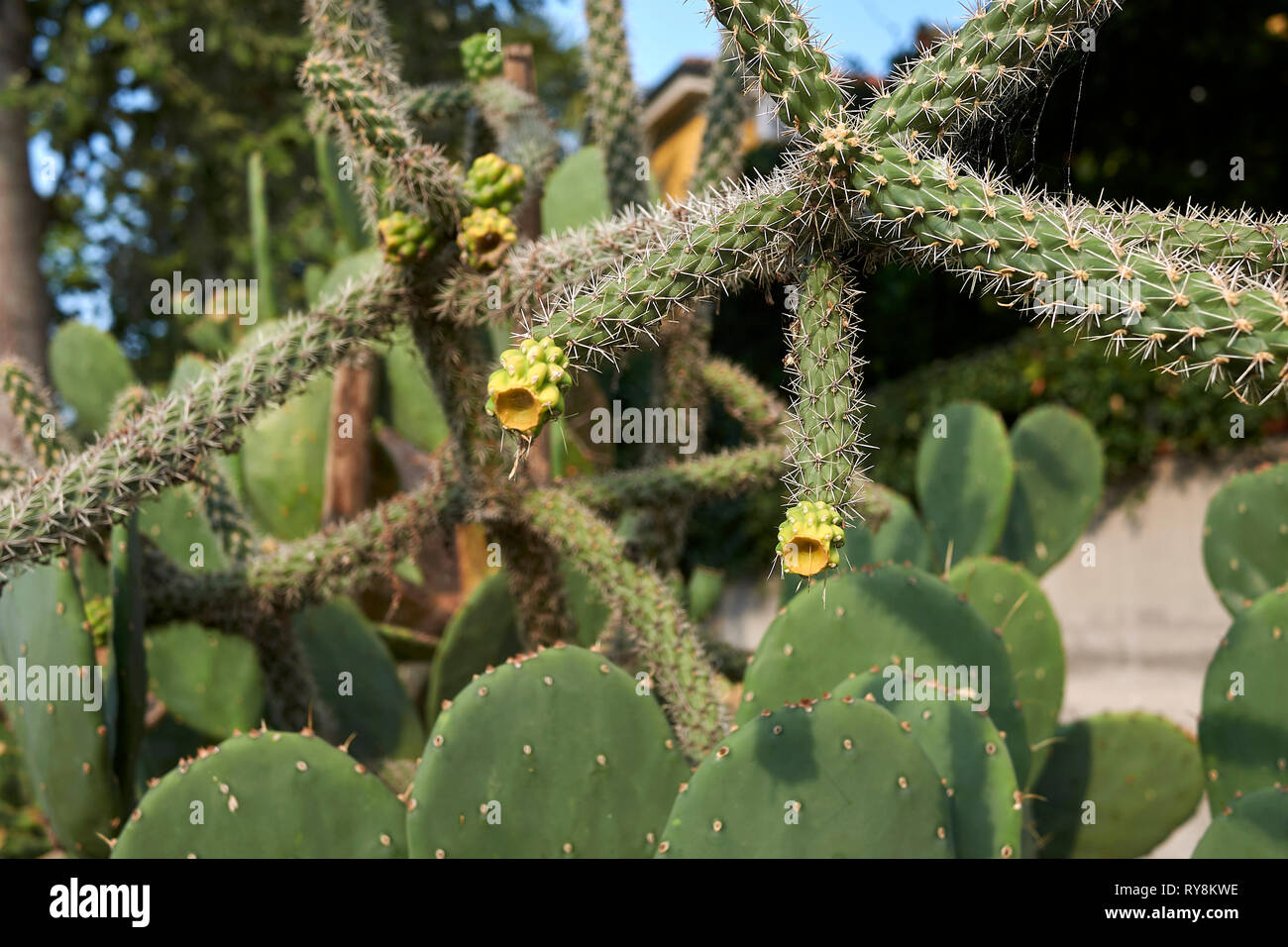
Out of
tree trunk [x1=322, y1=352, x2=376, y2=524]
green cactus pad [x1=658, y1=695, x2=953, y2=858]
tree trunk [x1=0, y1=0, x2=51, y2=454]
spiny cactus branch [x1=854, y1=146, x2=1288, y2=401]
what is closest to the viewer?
spiny cactus branch [x1=854, y1=146, x2=1288, y2=401]

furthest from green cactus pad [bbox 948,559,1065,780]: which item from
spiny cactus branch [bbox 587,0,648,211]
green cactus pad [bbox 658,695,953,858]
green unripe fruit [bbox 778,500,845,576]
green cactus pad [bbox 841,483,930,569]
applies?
green unripe fruit [bbox 778,500,845,576]

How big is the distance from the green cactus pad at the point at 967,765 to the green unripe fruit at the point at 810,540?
555 millimetres

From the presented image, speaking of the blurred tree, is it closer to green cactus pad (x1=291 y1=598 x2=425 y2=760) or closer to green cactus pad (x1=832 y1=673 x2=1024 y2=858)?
green cactus pad (x1=291 y1=598 x2=425 y2=760)

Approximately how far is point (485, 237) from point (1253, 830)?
1.50 meters

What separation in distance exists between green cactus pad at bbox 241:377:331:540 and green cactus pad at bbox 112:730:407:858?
62.9 inches

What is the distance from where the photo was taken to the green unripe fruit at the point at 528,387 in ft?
3.01

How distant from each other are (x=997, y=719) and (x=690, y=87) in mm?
9149

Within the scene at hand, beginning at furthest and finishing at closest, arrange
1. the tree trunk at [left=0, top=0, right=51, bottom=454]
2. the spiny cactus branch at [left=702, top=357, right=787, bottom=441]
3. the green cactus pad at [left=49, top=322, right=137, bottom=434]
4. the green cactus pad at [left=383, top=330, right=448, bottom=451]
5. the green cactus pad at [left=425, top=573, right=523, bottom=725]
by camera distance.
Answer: the tree trunk at [left=0, top=0, right=51, bottom=454] < the green cactus pad at [left=49, top=322, right=137, bottom=434] < the green cactus pad at [left=383, top=330, right=448, bottom=451] < the spiny cactus branch at [left=702, top=357, right=787, bottom=441] < the green cactus pad at [left=425, top=573, right=523, bottom=725]

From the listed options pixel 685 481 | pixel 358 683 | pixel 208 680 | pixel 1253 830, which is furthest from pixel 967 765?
pixel 208 680

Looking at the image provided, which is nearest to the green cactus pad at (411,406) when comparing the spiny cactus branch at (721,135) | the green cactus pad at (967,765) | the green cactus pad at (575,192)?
the green cactus pad at (575,192)

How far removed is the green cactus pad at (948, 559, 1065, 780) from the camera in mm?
2117

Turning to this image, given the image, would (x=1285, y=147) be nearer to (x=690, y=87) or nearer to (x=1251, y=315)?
(x=1251, y=315)

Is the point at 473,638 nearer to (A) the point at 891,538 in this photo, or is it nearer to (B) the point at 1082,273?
(A) the point at 891,538
